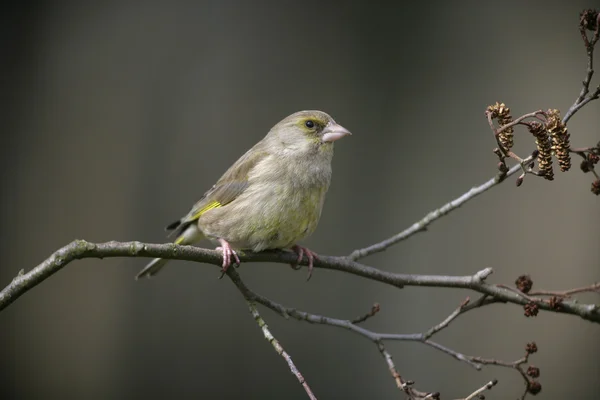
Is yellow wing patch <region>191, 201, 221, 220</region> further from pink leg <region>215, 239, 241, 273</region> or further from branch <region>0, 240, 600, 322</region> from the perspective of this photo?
branch <region>0, 240, 600, 322</region>

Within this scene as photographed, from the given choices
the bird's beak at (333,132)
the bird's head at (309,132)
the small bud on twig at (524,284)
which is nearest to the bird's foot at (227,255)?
the bird's head at (309,132)

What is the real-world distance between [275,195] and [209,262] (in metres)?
0.91

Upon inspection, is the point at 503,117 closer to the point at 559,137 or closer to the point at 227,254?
the point at 559,137

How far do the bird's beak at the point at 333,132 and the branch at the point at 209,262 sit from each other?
0.76 m

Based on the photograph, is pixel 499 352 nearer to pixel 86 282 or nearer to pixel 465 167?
pixel 465 167

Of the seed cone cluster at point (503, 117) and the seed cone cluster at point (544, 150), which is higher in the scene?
the seed cone cluster at point (503, 117)

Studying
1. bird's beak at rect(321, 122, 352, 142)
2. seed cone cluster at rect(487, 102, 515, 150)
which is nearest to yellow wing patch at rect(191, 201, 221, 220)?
bird's beak at rect(321, 122, 352, 142)

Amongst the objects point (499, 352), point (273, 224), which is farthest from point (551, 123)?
point (499, 352)

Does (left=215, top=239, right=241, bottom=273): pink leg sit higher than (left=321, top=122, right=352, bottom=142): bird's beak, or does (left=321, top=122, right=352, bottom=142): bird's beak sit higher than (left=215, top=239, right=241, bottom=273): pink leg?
(left=321, top=122, right=352, bottom=142): bird's beak

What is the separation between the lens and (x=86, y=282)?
5.88 meters

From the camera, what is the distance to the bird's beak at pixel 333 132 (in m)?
3.95

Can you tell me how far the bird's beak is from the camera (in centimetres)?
395

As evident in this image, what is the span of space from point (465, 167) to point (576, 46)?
1520 millimetres

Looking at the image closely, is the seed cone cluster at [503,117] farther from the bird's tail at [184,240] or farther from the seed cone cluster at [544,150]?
the bird's tail at [184,240]
